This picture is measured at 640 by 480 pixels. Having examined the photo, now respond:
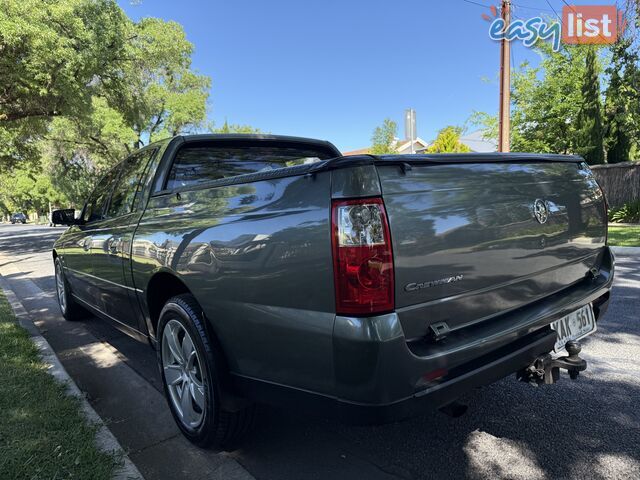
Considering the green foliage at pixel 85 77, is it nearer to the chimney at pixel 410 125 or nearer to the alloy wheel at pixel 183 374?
the chimney at pixel 410 125

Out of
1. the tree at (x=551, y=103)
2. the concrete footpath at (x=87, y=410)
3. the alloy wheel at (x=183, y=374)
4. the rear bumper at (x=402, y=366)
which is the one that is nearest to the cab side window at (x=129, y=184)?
the alloy wheel at (x=183, y=374)

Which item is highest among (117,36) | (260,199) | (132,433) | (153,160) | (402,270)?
(117,36)

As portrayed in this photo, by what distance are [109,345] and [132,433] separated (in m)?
2.03

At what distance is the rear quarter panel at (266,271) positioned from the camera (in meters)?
1.78

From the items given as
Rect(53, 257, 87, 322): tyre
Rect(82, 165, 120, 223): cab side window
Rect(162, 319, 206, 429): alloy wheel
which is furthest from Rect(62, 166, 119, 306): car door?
Rect(162, 319, 206, 429): alloy wheel

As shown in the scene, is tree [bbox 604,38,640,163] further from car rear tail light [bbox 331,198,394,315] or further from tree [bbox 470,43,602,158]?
car rear tail light [bbox 331,198,394,315]

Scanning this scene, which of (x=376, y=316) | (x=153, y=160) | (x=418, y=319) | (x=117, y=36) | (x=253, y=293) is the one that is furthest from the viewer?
(x=117, y=36)

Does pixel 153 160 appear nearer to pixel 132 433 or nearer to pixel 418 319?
pixel 132 433

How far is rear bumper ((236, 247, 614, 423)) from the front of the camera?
5.45 ft

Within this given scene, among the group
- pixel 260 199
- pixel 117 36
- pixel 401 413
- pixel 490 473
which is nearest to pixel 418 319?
pixel 401 413

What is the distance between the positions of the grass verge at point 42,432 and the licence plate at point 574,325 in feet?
7.97

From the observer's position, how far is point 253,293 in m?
2.02

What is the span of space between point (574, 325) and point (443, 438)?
3.20 ft

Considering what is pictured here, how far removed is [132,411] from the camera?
3.10m
